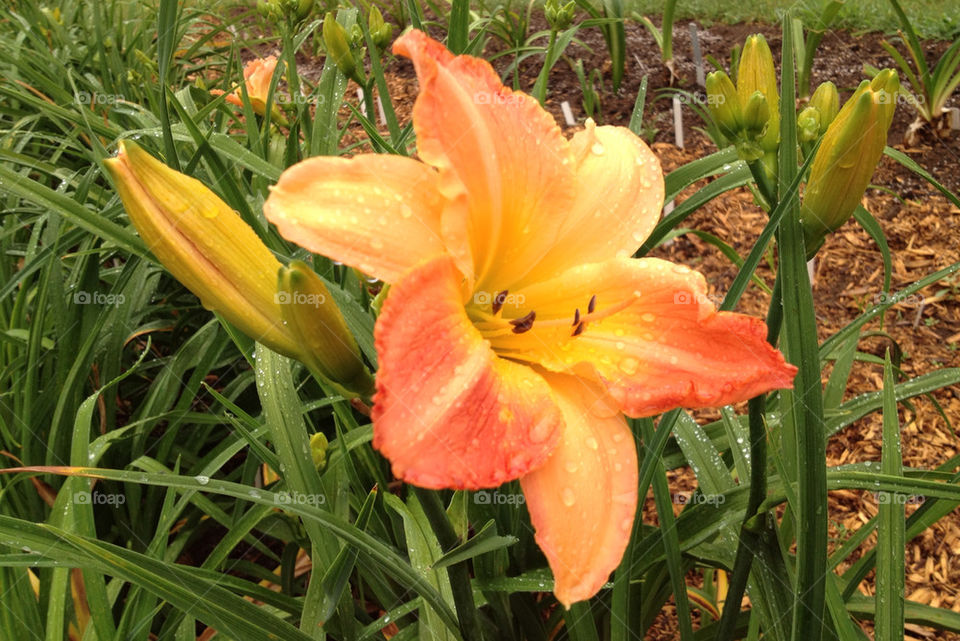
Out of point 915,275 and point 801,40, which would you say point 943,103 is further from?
point 915,275

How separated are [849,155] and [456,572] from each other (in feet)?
1.70

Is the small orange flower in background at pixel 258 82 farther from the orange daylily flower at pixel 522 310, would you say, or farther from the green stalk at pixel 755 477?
the green stalk at pixel 755 477

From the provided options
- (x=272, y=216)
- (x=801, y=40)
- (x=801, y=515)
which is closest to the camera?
(x=272, y=216)

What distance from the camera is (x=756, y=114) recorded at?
724 mm

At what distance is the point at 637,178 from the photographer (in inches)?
30.0

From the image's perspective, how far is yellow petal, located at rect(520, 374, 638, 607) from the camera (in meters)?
0.56

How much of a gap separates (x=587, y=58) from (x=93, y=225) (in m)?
3.00

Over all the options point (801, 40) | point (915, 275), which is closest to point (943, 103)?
point (801, 40)

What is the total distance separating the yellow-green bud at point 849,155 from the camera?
0.66m

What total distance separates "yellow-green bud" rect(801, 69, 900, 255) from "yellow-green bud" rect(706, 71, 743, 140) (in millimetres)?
87

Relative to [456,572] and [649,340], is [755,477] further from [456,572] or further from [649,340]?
[456,572]

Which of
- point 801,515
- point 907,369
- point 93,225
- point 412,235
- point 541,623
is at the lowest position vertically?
point 907,369

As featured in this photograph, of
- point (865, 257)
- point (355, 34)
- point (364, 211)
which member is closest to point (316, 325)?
point (364, 211)

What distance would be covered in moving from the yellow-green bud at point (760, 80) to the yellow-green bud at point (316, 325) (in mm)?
459
